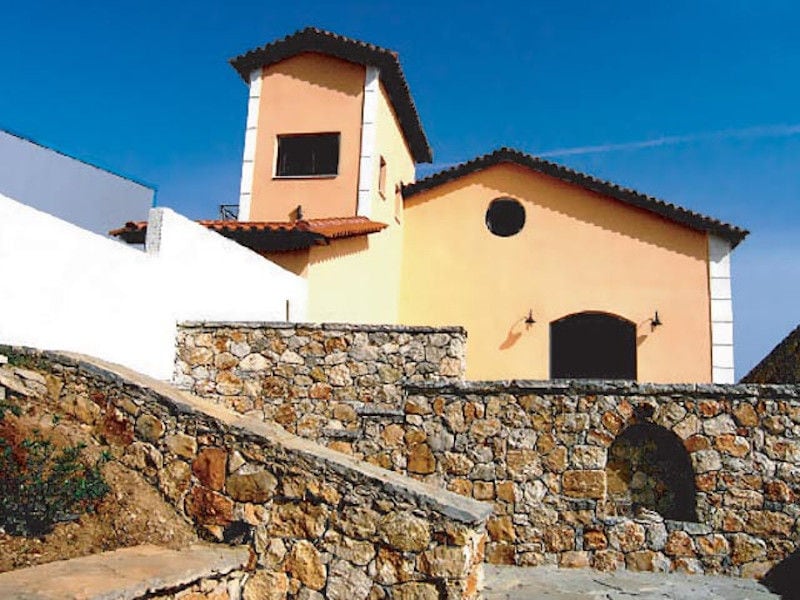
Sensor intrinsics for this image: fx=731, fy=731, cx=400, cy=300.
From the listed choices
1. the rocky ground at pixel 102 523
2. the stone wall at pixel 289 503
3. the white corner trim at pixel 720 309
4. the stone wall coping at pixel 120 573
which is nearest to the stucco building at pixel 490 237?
the white corner trim at pixel 720 309

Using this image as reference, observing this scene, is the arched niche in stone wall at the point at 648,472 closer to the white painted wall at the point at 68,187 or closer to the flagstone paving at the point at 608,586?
the flagstone paving at the point at 608,586

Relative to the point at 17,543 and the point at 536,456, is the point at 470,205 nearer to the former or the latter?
the point at 536,456

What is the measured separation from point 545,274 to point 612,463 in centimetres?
633

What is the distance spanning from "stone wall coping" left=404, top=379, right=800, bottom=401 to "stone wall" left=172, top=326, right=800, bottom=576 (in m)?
0.01

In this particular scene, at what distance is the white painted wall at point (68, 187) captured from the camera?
14914 mm

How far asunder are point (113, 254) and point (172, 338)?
1.57 m

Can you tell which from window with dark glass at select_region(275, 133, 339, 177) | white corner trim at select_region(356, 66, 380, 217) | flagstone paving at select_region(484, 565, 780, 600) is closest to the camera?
flagstone paving at select_region(484, 565, 780, 600)

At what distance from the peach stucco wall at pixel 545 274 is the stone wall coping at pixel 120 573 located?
9.68 metres

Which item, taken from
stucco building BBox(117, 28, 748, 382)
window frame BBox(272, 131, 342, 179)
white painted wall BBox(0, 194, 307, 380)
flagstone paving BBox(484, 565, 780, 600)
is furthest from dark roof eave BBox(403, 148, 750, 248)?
flagstone paving BBox(484, 565, 780, 600)

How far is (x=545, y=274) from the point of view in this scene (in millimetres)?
14055

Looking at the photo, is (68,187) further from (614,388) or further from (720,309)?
(720,309)

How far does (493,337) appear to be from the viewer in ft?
45.9

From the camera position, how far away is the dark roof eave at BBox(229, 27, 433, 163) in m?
14.1

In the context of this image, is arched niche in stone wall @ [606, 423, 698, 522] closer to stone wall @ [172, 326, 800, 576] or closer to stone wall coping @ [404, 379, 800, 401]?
stone wall @ [172, 326, 800, 576]
